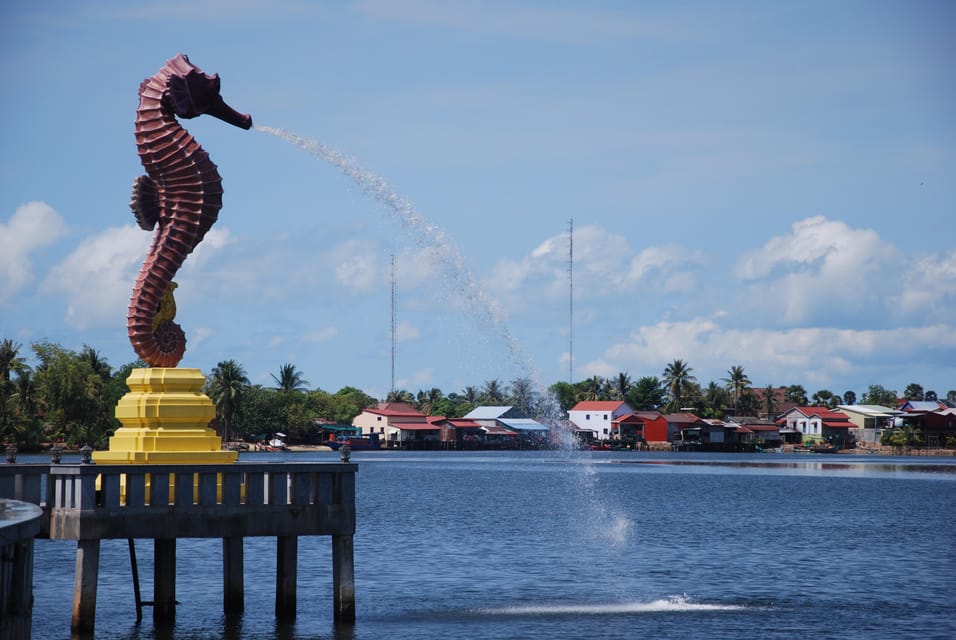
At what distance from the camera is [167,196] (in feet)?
118

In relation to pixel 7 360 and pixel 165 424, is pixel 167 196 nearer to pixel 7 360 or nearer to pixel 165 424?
pixel 165 424

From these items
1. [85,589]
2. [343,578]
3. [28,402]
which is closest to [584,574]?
[343,578]

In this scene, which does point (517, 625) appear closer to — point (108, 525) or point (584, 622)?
point (584, 622)

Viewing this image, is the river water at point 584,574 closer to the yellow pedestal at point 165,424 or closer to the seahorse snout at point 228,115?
the yellow pedestal at point 165,424

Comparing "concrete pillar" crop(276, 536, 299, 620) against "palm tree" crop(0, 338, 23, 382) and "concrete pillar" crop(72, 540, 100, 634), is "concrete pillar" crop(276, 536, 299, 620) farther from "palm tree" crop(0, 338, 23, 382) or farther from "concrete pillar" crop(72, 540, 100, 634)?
"palm tree" crop(0, 338, 23, 382)

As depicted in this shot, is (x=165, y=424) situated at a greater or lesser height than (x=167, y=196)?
lesser

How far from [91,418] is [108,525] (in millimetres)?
147529

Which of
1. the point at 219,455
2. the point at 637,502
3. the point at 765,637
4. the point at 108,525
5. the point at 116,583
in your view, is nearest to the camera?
the point at 108,525

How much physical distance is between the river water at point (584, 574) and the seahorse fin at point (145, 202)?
35.7 feet

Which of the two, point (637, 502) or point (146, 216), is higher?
point (146, 216)

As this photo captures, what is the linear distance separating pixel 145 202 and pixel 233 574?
9779mm

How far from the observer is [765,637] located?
132 feet

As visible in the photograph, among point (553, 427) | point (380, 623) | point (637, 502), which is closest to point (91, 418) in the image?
point (637, 502)

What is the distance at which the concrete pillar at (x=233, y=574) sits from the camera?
36.0m
